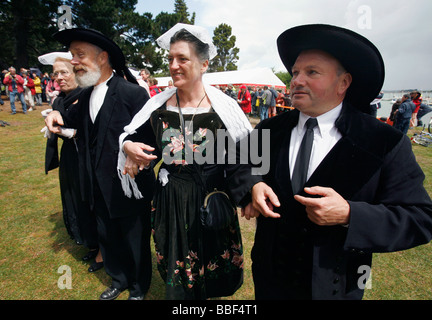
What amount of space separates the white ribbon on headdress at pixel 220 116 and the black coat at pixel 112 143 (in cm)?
13

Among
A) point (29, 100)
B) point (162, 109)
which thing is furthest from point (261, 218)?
point (29, 100)

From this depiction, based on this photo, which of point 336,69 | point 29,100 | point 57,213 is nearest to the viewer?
point 336,69

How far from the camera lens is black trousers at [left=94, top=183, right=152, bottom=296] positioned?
7.48 feet

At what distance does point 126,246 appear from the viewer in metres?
2.46

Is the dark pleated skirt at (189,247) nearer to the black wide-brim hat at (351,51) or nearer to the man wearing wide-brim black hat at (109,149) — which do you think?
the man wearing wide-brim black hat at (109,149)

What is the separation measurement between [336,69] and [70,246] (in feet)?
12.5

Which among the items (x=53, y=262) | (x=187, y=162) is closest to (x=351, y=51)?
(x=187, y=162)

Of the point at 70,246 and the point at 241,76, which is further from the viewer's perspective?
the point at 241,76

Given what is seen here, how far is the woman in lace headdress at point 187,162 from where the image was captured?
171 cm

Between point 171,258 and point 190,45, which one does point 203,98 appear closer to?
point 190,45

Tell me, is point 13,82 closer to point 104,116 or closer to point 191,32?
point 104,116

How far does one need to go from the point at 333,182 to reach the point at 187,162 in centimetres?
99

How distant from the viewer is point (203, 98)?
1839 mm
